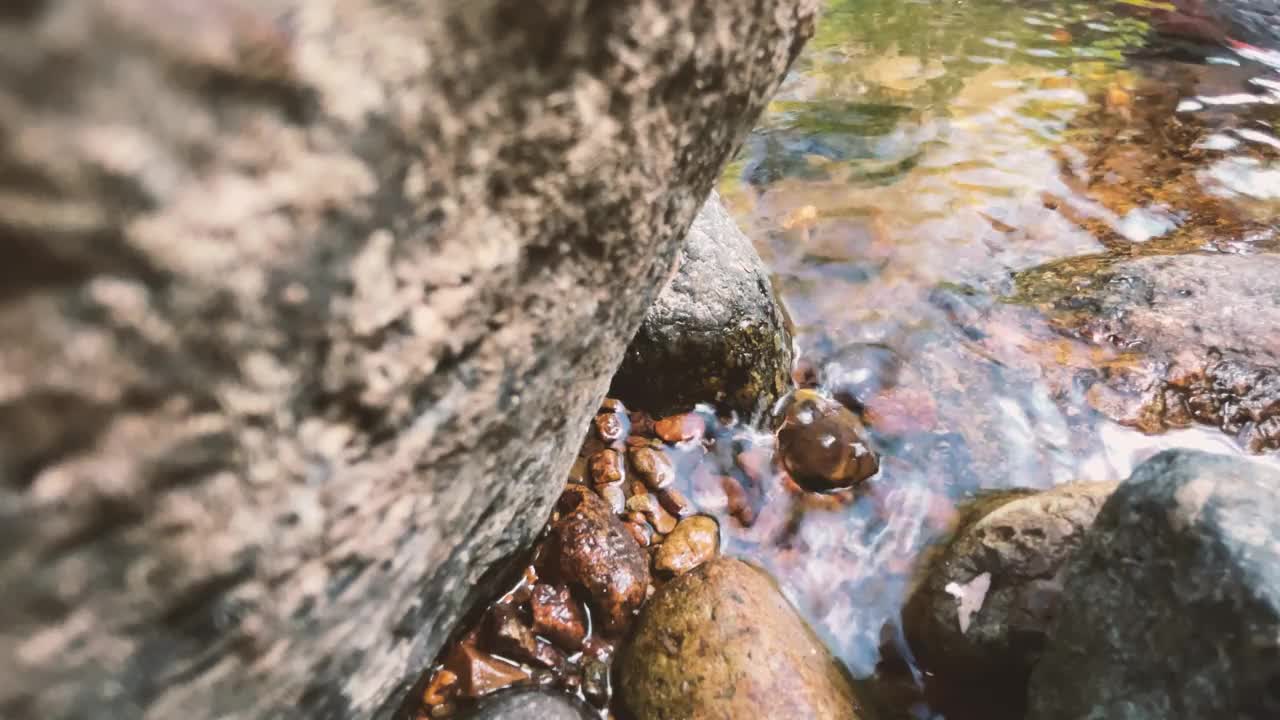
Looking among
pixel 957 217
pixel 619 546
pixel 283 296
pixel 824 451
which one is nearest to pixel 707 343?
pixel 824 451

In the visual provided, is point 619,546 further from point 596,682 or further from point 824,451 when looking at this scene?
point 824,451

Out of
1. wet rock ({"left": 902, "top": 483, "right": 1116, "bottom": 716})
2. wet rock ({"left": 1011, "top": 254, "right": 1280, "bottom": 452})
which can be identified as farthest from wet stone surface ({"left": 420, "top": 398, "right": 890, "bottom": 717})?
wet rock ({"left": 1011, "top": 254, "right": 1280, "bottom": 452})

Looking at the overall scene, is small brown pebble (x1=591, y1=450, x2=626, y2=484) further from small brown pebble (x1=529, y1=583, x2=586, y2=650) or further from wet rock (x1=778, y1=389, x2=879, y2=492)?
wet rock (x1=778, y1=389, x2=879, y2=492)

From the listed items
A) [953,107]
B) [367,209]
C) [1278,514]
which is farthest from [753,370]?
[953,107]

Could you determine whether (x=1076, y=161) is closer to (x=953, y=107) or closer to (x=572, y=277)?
(x=953, y=107)

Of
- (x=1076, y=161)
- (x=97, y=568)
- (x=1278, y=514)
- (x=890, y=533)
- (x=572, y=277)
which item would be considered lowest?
(x=1076, y=161)

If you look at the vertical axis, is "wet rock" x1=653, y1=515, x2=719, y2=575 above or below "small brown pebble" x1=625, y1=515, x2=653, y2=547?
below
